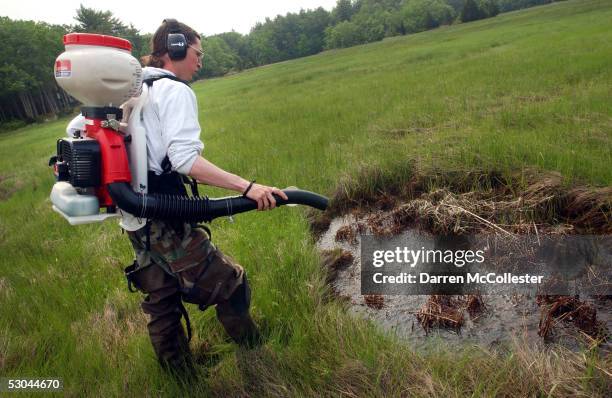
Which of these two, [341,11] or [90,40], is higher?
[341,11]

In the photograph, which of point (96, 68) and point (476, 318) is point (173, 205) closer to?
point (96, 68)

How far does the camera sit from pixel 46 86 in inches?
1799

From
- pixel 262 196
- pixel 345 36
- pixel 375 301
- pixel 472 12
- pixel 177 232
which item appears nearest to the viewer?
pixel 262 196

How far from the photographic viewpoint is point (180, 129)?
1872mm

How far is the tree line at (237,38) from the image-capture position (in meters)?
43.5

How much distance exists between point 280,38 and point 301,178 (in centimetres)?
9550

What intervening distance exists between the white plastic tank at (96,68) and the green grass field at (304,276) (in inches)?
63.2

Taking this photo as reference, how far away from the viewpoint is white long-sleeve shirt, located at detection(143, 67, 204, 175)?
1869 mm

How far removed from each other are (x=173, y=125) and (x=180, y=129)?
1.8 inches

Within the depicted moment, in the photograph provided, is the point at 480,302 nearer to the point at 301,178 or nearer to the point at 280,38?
the point at 301,178

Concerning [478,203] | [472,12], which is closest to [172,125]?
[478,203]

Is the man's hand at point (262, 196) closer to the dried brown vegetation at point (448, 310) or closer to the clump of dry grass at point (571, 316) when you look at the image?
the dried brown vegetation at point (448, 310)

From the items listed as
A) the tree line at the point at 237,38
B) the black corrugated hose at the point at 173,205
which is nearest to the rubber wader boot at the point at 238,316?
the black corrugated hose at the point at 173,205

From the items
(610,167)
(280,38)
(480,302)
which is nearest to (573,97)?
(610,167)
